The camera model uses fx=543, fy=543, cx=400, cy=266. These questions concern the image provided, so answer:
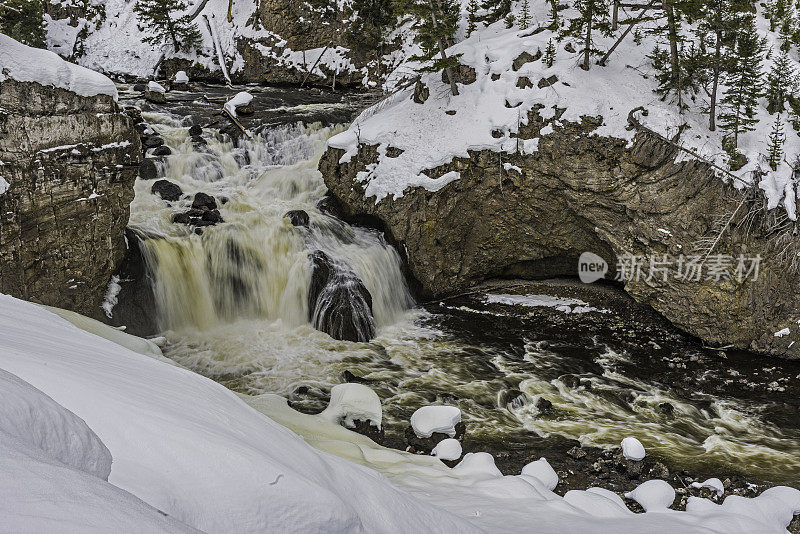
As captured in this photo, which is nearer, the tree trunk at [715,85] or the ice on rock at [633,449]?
the ice on rock at [633,449]

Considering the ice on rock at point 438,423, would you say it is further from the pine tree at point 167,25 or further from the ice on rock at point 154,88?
the pine tree at point 167,25

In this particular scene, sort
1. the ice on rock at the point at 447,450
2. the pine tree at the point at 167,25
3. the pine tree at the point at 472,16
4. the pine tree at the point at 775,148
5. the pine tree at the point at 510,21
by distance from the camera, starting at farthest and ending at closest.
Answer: the pine tree at the point at 167,25 → the pine tree at the point at 472,16 → the pine tree at the point at 510,21 → the pine tree at the point at 775,148 → the ice on rock at the point at 447,450

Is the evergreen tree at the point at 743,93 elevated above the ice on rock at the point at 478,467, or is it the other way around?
the evergreen tree at the point at 743,93

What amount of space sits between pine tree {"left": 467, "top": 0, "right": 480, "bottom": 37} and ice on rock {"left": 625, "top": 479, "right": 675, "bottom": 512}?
598 inches

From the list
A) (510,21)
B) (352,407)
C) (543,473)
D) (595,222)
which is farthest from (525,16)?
(543,473)

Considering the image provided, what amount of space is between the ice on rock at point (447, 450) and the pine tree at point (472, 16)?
48.6 feet

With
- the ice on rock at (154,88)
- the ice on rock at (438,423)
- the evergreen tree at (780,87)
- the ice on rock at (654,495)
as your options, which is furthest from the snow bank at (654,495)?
the ice on rock at (154,88)

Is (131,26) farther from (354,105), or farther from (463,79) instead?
(463,79)

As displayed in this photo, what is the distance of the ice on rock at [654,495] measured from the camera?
632 cm

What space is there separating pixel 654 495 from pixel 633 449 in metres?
1.17

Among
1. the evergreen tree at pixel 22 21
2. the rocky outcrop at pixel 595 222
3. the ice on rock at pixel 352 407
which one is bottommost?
the ice on rock at pixel 352 407

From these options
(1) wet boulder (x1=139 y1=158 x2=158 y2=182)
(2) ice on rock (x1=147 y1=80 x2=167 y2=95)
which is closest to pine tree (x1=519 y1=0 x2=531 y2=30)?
(1) wet boulder (x1=139 y1=158 x2=158 y2=182)

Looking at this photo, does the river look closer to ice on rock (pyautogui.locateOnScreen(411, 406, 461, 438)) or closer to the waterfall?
the waterfall

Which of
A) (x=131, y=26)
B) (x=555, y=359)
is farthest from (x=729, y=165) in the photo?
(x=131, y=26)
